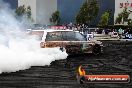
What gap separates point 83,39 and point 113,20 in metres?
62.4

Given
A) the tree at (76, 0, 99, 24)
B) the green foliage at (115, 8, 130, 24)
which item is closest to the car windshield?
the green foliage at (115, 8, 130, 24)

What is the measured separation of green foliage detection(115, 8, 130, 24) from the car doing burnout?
178ft

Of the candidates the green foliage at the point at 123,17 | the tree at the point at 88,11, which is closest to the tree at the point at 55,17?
the tree at the point at 88,11

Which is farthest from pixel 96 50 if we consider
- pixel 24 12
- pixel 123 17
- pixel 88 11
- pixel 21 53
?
pixel 24 12

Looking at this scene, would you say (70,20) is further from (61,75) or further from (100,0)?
(61,75)

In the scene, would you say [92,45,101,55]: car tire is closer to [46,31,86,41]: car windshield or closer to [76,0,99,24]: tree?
[46,31,86,41]: car windshield

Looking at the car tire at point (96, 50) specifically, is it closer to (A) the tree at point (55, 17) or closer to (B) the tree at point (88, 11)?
(B) the tree at point (88, 11)

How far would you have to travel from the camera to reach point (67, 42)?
1986cm

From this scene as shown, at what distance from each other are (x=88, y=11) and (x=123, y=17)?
666 cm

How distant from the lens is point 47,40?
19.4 metres

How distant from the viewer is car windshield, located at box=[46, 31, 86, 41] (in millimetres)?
19766

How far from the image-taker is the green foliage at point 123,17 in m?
74.2

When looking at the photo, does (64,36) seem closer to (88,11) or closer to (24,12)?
(88,11)

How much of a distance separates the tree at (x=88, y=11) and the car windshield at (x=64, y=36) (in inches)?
2226
